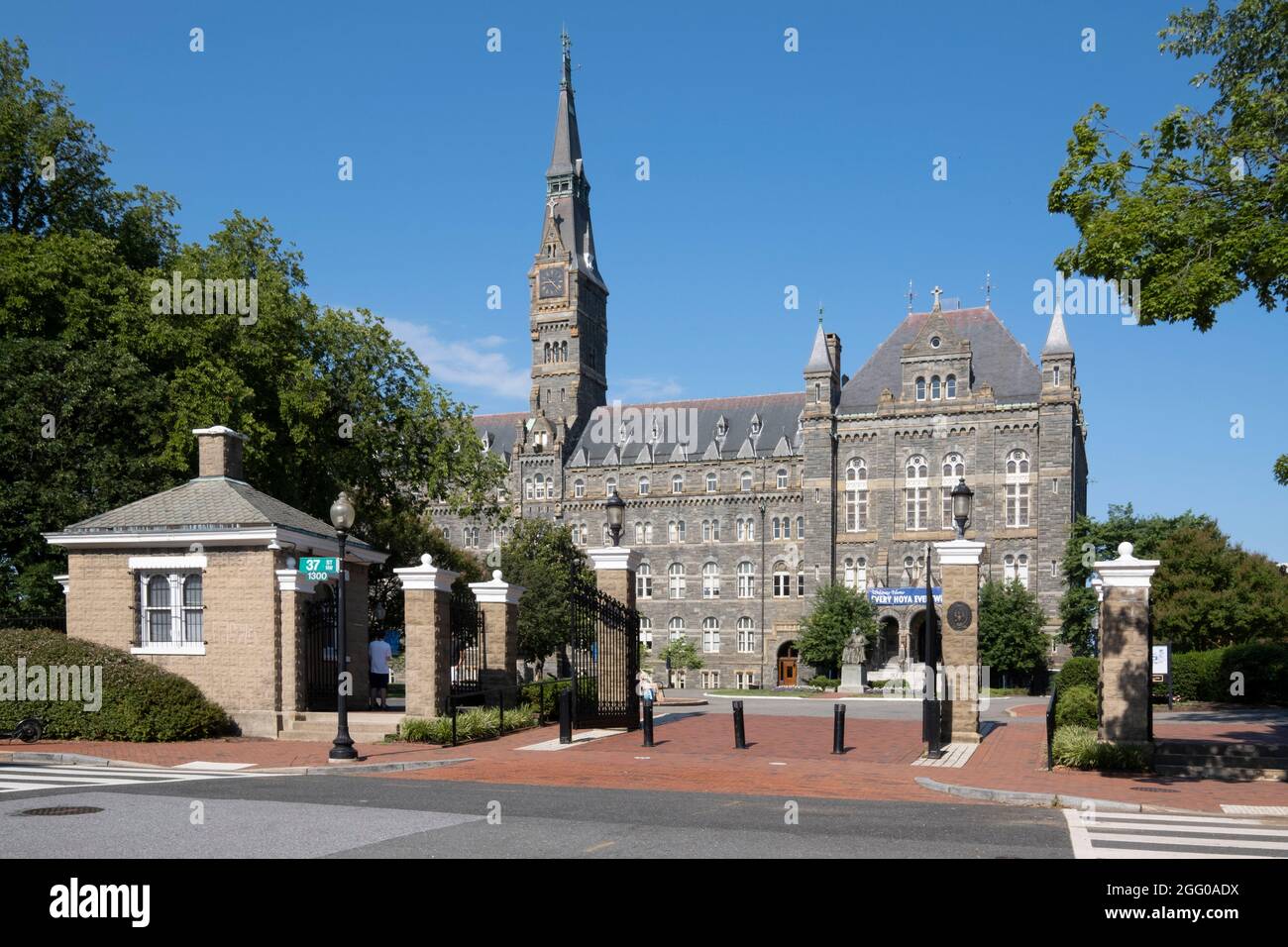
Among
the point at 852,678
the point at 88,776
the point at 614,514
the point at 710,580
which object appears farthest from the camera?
the point at 710,580

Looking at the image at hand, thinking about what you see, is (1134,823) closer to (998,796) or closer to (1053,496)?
(998,796)

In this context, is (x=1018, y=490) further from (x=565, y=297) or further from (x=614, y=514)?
(x=614, y=514)

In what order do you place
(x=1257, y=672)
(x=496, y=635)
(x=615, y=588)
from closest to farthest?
(x=615, y=588) → (x=496, y=635) → (x=1257, y=672)

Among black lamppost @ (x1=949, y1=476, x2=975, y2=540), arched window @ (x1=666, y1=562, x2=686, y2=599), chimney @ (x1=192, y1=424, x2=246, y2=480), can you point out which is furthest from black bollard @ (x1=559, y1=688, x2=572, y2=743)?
arched window @ (x1=666, y1=562, x2=686, y2=599)

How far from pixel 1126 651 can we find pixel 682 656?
57.3 metres

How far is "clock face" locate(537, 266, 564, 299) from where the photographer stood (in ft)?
288

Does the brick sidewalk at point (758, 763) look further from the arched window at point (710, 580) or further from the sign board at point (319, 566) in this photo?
the arched window at point (710, 580)

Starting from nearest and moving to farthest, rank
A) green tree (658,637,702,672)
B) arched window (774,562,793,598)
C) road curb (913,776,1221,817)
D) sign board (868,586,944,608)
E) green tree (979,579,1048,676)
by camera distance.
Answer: road curb (913,776,1221,817) < sign board (868,586,944,608) < green tree (979,579,1048,676) < green tree (658,637,702,672) < arched window (774,562,793,598)

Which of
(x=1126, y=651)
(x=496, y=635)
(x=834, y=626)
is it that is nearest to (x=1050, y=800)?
(x=1126, y=651)

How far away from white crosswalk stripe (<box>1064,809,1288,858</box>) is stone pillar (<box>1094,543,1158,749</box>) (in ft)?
14.9

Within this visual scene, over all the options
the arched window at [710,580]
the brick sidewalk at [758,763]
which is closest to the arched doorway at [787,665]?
the arched window at [710,580]

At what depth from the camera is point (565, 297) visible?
87375 mm

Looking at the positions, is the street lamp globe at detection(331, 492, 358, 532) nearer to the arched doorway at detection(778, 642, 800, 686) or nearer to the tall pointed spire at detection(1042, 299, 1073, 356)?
the tall pointed spire at detection(1042, 299, 1073, 356)

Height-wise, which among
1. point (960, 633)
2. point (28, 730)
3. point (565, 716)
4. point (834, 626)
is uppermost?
point (960, 633)
